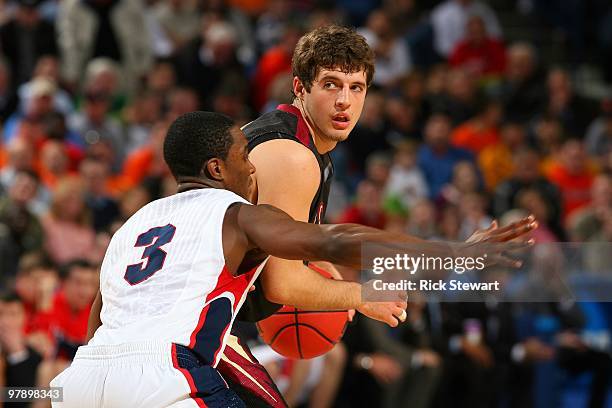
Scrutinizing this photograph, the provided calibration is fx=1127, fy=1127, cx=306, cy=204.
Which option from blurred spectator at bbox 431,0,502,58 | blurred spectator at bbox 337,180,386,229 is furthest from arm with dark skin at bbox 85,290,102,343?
blurred spectator at bbox 431,0,502,58

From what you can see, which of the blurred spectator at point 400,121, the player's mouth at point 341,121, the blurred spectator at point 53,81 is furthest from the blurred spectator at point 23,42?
the player's mouth at point 341,121

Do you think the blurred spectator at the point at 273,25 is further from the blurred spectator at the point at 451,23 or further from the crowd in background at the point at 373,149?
the blurred spectator at the point at 451,23

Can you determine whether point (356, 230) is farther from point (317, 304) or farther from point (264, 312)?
point (264, 312)

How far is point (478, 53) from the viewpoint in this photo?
573 inches

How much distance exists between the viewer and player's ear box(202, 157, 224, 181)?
177 inches

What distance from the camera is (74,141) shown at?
38.3 ft

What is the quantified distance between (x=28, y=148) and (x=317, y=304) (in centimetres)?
651

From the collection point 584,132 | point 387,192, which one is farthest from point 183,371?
point 584,132

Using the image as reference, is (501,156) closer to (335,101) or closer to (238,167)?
(335,101)

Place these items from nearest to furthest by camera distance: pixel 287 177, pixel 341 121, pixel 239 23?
pixel 287 177
pixel 341 121
pixel 239 23

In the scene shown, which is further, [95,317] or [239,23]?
[239,23]

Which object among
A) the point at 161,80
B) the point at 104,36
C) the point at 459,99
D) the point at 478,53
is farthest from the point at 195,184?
the point at 478,53

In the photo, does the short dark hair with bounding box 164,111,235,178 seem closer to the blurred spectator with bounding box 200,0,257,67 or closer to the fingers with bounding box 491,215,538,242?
the fingers with bounding box 491,215,538,242

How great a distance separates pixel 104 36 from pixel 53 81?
1.17 metres
